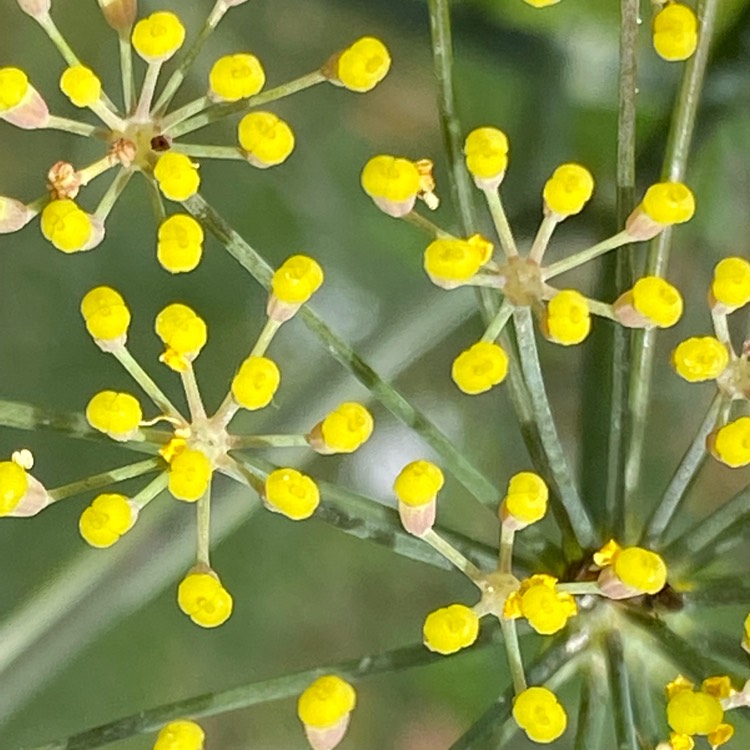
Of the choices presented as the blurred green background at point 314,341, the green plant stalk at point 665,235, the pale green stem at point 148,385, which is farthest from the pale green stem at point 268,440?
the blurred green background at point 314,341

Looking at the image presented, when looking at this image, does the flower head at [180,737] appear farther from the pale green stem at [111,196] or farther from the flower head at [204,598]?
the pale green stem at [111,196]

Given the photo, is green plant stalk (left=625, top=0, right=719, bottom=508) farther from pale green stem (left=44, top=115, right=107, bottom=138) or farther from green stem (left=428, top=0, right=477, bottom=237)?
pale green stem (left=44, top=115, right=107, bottom=138)

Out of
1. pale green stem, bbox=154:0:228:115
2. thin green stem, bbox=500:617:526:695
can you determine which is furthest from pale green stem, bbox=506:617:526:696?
pale green stem, bbox=154:0:228:115

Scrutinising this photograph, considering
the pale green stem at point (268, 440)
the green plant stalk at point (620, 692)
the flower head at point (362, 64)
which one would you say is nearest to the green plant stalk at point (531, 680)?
the green plant stalk at point (620, 692)

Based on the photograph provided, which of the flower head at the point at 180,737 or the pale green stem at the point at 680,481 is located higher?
the pale green stem at the point at 680,481

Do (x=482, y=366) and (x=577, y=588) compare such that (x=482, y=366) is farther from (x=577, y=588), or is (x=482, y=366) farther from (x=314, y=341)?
(x=314, y=341)

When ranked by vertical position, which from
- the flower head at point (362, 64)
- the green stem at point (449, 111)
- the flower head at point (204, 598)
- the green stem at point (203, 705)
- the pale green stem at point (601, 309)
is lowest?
the green stem at point (203, 705)

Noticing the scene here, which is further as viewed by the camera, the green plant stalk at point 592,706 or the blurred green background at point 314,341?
the blurred green background at point 314,341
